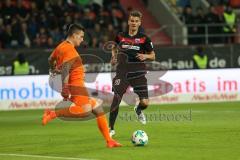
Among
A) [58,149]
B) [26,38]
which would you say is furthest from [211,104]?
[58,149]

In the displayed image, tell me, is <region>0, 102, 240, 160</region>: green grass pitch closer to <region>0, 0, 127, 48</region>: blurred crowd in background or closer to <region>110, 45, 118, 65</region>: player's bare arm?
<region>110, 45, 118, 65</region>: player's bare arm

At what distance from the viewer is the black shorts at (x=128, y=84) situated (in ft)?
51.9

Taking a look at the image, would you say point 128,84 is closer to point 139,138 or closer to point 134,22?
point 134,22

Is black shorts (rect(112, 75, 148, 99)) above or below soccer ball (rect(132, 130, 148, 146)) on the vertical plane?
above

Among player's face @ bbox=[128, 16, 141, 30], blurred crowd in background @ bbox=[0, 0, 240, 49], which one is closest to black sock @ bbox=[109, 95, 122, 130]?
player's face @ bbox=[128, 16, 141, 30]

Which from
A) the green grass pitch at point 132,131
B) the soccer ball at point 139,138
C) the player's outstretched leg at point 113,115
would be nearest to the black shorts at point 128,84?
the player's outstretched leg at point 113,115

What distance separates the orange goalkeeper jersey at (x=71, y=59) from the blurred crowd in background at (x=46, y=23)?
555 inches

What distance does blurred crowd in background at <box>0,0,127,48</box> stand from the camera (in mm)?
28016

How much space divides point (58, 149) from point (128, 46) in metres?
3.40

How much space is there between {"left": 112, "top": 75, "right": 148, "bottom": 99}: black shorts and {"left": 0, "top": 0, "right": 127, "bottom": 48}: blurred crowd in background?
11.1m

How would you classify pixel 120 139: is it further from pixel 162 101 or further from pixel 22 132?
pixel 162 101

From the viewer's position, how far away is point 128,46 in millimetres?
16047

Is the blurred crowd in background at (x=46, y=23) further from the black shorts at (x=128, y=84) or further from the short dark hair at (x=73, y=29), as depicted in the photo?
the short dark hair at (x=73, y=29)

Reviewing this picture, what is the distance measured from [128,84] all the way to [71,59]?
126 inches
